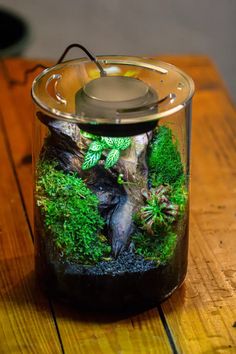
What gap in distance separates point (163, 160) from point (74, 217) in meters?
0.13

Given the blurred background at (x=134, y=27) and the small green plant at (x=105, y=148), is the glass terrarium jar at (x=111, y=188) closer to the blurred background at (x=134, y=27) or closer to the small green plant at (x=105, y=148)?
the small green plant at (x=105, y=148)

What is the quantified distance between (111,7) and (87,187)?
187cm

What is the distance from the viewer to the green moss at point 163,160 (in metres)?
0.91

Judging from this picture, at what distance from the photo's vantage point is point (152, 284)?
3.04 ft

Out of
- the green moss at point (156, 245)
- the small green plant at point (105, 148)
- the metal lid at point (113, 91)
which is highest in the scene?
the metal lid at point (113, 91)

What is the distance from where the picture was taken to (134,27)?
2656 mm

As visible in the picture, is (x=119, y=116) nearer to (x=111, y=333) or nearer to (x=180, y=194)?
(x=180, y=194)

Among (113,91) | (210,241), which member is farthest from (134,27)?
(113,91)

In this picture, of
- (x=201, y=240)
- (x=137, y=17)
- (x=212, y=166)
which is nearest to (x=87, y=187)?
(x=201, y=240)

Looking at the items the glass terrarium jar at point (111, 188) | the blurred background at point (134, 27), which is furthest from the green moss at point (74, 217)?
the blurred background at point (134, 27)

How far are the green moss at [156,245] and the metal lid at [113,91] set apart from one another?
142 mm

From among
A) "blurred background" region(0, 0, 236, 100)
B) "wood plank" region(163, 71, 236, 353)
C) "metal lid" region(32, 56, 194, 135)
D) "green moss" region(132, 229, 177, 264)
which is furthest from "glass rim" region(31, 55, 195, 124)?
"blurred background" region(0, 0, 236, 100)

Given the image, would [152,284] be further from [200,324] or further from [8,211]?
[8,211]

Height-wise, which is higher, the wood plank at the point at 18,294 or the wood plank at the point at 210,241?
the wood plank at the point at 18,294
